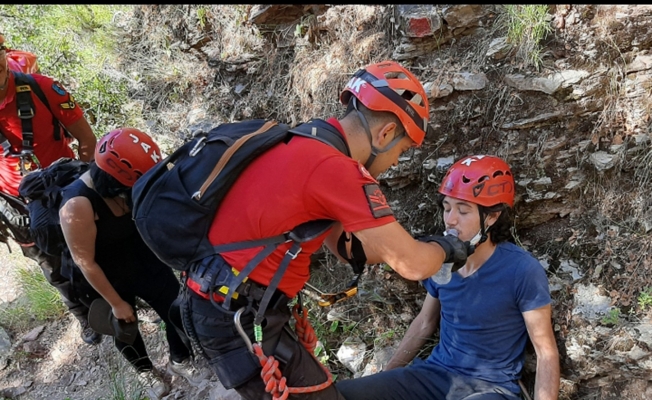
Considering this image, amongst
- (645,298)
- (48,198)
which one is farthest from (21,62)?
(645,298)

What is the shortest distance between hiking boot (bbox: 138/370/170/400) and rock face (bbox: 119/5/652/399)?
2107 millimetres

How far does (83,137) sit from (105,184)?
1246 millimetres

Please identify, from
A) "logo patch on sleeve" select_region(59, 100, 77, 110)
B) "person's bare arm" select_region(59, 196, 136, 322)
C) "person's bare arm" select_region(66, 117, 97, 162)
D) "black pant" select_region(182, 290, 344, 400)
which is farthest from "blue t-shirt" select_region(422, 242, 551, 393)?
"logo patch on sleeve" select_region(59, 100, 77, 110)

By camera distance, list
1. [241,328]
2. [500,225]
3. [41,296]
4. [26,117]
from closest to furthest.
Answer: [241,328] → [500,225] → [26,117] → [41,296]

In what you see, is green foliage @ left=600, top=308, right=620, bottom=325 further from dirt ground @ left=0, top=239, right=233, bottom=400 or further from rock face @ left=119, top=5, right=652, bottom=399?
dirt ground @ left=0, top=239, right=233, bottom=400

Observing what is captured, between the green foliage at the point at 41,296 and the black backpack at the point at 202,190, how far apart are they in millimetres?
5124

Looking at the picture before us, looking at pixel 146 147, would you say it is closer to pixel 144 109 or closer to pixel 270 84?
pixel 270 84

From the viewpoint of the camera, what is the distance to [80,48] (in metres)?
7.41

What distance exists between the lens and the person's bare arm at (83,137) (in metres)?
4.41

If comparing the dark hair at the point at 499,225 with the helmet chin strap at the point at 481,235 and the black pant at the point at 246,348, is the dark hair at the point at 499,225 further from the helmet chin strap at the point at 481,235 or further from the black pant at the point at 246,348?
the black pant at the point at 246,348

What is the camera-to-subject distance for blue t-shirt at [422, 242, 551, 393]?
3.07 meters

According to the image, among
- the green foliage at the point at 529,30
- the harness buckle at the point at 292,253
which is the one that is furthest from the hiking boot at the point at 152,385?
the green foliage at the point at 529,30

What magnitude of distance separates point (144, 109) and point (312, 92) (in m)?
3.00

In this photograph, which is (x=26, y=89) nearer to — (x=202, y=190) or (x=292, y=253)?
(x=202, y=190)
